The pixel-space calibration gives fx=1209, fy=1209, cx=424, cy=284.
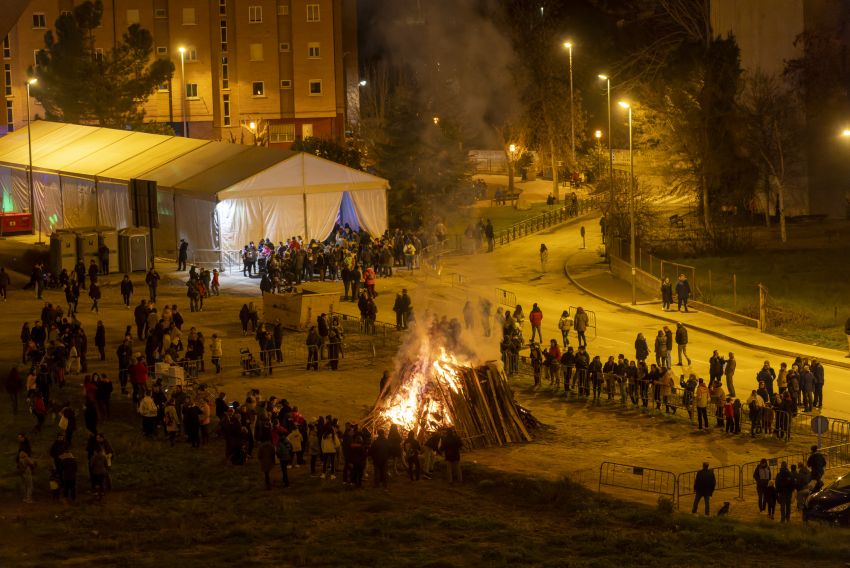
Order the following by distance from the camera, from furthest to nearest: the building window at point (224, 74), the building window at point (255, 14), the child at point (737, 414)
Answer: the building window at point (224, 74)
the building window at point (255, 14)
the child at point (737, 414)

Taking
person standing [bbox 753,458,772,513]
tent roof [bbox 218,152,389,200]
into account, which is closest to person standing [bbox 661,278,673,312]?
tent roof [bbox 218,152,389,200]

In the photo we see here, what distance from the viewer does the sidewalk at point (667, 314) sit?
118 feet

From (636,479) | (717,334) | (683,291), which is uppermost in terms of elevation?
(683,291)

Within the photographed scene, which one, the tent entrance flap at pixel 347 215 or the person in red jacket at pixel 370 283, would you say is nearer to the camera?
the person in red jacket at pixel 370 283

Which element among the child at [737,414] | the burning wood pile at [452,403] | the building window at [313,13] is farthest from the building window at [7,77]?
the child at [737,414]

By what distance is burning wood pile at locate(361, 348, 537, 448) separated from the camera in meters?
24.9

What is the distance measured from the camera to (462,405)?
25.4m

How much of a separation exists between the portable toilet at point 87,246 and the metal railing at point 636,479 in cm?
2647

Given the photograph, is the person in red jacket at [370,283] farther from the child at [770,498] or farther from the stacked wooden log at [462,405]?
the child at [770,498]

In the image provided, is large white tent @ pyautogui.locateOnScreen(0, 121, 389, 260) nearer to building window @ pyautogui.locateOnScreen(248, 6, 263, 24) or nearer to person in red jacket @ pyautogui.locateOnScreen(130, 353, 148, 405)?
person in red jacket @ pyautogui.locateOnScreen(130, 353, 148, 405)

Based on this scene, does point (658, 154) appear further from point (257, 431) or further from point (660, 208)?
point (257, 431)

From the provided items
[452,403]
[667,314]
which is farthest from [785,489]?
[667,314]

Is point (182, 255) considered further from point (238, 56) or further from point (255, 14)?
point (255, 14)

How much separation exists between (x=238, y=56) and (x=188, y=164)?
33.2 meters
